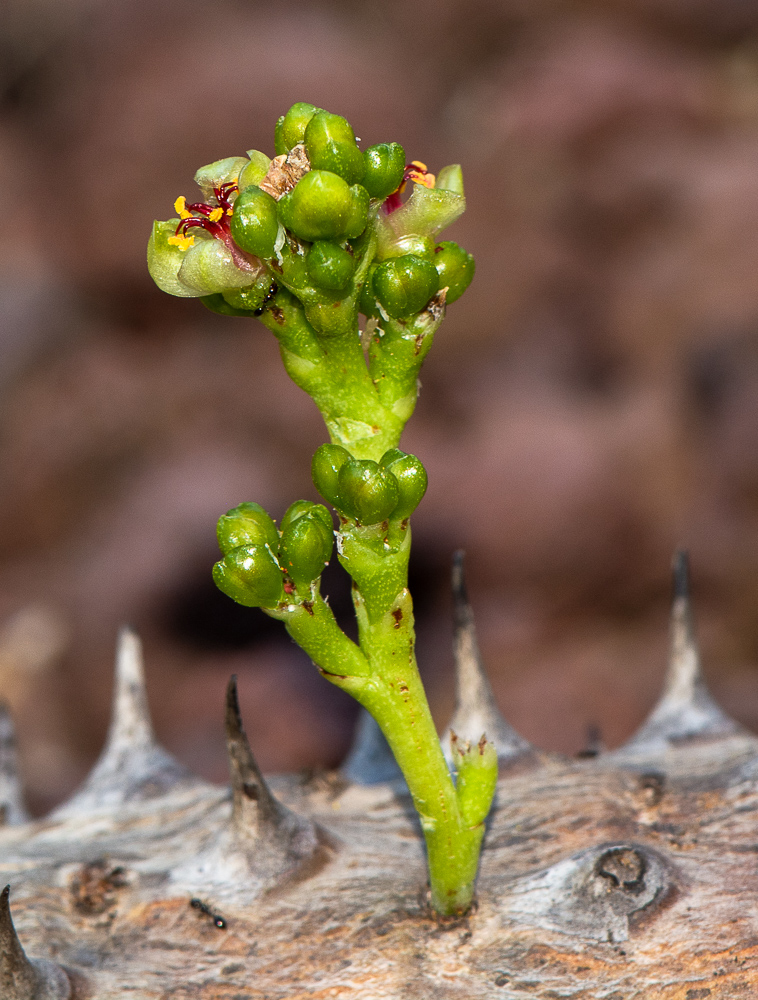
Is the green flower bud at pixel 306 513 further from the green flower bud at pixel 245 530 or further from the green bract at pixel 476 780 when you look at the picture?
the green bract at pixel 476 780

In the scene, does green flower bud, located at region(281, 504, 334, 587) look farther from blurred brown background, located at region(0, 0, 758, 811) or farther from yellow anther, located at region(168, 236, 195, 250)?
blurred brown background, located at region(0, 0, 758, 811)

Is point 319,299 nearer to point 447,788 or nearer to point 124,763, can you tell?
point 447,788

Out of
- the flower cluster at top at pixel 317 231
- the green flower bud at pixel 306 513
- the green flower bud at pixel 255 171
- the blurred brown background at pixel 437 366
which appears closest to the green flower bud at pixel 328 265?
the flower cluster at top at pixel 317 231

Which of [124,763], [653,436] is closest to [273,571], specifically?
[124,763]

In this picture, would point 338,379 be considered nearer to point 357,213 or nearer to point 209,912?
point 357,213

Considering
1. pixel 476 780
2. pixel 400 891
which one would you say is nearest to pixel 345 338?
pixel 476 780

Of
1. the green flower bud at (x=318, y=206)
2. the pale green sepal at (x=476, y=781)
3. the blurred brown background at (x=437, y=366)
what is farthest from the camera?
the blurred brown background at (x=437, y=366)
